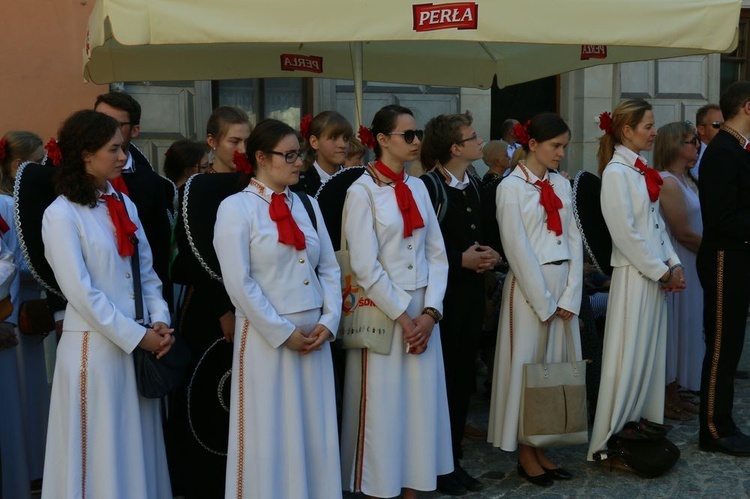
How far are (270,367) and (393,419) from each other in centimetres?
74

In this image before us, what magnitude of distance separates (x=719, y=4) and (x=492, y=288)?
7.33 feet

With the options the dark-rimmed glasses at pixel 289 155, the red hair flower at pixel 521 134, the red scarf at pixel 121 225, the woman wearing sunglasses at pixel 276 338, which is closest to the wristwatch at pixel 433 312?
the woman wearing sunglasses at pixel 276 338

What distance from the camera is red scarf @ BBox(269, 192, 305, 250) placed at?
382cm

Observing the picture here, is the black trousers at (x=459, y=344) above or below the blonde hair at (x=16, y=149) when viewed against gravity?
below

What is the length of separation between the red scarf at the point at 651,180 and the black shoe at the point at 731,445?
1.46m

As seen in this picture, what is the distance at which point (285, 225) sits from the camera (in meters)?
3.85

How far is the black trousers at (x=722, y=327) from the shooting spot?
5.24m

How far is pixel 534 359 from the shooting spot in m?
4.86

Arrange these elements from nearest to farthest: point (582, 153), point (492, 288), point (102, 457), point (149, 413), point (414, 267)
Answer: point (102, 457) < point (149, 413) < point (414, 267) < point (492, 288) < point (582, 153)

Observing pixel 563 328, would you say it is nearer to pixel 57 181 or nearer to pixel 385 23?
pixel 385 23

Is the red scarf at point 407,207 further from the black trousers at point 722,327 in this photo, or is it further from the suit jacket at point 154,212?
the black trousers at point 722,327

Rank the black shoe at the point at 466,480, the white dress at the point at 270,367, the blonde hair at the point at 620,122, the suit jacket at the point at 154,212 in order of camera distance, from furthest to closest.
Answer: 1. the blonde hair at the point at 620,122
2. the black shoe at the point at 466,480
3. the suit jacket at the point at 154,212
4. the white dress at the point at 270,367

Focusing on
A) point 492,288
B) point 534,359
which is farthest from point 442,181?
point 492,288

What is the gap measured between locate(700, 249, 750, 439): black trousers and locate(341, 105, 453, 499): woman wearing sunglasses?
1.79 meters
